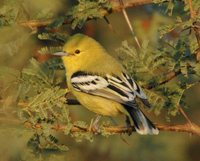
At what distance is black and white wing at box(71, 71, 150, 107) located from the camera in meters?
6.73

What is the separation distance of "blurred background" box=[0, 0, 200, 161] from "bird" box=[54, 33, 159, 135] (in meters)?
0.35

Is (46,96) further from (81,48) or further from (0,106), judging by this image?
(81,48)

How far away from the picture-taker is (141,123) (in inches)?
259

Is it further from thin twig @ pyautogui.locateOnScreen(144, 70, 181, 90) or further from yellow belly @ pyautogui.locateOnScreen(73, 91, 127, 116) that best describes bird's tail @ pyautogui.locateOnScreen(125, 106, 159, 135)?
thin twig @ pyautogui.locateOnScreen(144, 70, 181, 90)

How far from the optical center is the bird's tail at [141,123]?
6.30m

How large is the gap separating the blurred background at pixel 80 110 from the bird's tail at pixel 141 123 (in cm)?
23

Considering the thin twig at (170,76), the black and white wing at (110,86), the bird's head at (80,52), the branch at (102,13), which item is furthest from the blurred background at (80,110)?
the thin twig at (170,76)

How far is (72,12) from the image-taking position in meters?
6.76

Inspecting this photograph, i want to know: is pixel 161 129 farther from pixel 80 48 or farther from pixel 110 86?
pixel 80 48

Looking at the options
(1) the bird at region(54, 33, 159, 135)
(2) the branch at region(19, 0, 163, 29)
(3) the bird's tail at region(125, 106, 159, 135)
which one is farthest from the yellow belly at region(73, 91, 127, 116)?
(2) the branch at region(19, 0, 163, 29)

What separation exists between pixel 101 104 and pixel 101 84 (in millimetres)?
241

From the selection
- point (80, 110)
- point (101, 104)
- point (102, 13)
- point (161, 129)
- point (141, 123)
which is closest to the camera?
point (161, 129)

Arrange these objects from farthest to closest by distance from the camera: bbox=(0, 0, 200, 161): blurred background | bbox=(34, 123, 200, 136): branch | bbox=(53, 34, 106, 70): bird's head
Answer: bbox=(53, 34, 106, 70): bird's head → bbox=(0, 0, 200, 161): blurred background → bbox=(34, 123, 200, 136): branch

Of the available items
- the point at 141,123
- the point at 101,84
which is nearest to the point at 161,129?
the point at 141,123
